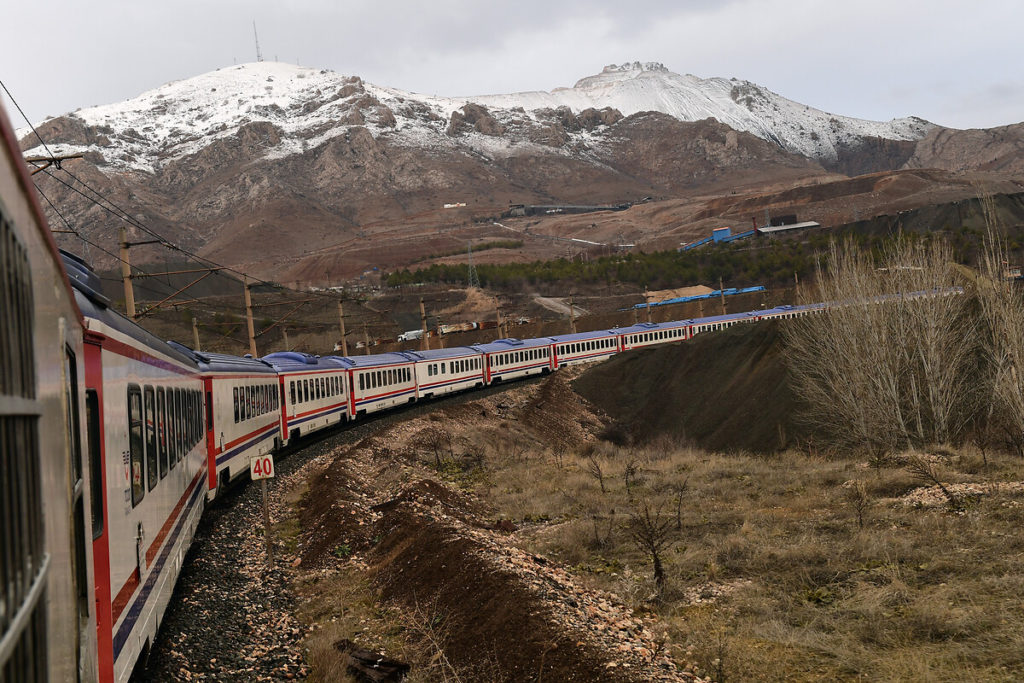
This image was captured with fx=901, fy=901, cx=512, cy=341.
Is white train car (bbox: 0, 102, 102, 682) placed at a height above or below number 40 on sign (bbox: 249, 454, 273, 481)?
above

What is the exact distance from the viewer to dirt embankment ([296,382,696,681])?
9.53m

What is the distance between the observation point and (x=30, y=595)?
2320 mm

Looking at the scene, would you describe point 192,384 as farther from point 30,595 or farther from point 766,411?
point 766,411

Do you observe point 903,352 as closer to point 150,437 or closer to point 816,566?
point 816,566

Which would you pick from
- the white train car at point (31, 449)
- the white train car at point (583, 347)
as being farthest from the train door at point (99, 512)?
the white train car at point (583, 347)

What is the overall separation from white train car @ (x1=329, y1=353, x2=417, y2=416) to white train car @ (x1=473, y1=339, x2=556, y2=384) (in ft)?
31.0

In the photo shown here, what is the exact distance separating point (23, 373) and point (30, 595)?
588 mm

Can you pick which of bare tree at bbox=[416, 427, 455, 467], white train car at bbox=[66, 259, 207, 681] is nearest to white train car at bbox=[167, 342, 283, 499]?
white train car at bbox=[66, 259, 207, 681]

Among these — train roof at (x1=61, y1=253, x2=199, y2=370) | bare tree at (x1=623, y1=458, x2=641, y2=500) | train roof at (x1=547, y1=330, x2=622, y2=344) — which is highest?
train roof at (x1=61, y1=253, x2=199, y2=370)

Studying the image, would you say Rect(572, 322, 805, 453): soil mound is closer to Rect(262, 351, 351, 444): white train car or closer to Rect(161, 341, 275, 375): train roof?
Rect(262, 351, 351, 444): white train car

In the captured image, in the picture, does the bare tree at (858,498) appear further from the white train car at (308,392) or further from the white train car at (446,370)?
the white train car at (446,370)

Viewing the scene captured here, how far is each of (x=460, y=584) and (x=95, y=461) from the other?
7.54m

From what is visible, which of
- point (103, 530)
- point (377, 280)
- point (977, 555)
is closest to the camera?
point (103, 530)

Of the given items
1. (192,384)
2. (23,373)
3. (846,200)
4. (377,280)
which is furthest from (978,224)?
(23,373)
